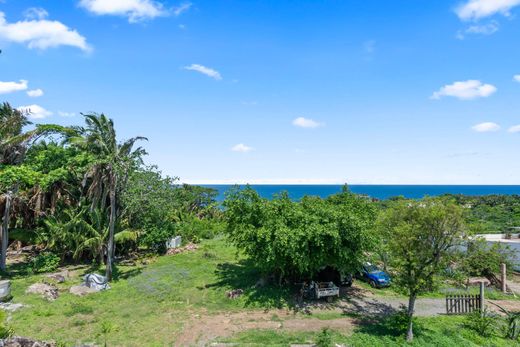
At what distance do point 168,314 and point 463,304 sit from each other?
15623 millimetres

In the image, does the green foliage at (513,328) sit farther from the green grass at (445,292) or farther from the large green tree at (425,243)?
the large green tree at (425,243)

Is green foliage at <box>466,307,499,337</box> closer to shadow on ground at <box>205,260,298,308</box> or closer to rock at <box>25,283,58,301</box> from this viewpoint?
shadow on ground at <box>205,260,298,308</box>

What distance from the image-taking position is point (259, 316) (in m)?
15.8

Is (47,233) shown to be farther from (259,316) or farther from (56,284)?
(259,316)

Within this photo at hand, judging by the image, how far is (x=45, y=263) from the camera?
76.0 ft

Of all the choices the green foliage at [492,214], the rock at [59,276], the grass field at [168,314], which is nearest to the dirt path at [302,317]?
the grass field at [168,314]

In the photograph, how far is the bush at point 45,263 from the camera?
2280cm

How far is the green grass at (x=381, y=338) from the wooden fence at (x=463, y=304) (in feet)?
6.51

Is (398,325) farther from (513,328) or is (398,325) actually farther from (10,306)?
(10,306)

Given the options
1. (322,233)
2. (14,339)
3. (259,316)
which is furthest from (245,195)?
(14,339)

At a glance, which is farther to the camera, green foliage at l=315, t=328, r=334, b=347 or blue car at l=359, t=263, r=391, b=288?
blue car at l=359, t=263, r=391, b=288

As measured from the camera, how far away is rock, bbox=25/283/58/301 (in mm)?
17422

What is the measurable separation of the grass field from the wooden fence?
2.56 ft

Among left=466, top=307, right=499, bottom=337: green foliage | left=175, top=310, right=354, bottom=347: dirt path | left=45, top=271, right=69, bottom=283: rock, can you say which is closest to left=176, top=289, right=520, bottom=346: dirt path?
left=175, top=310, right=354, bottom=347: dirt path
